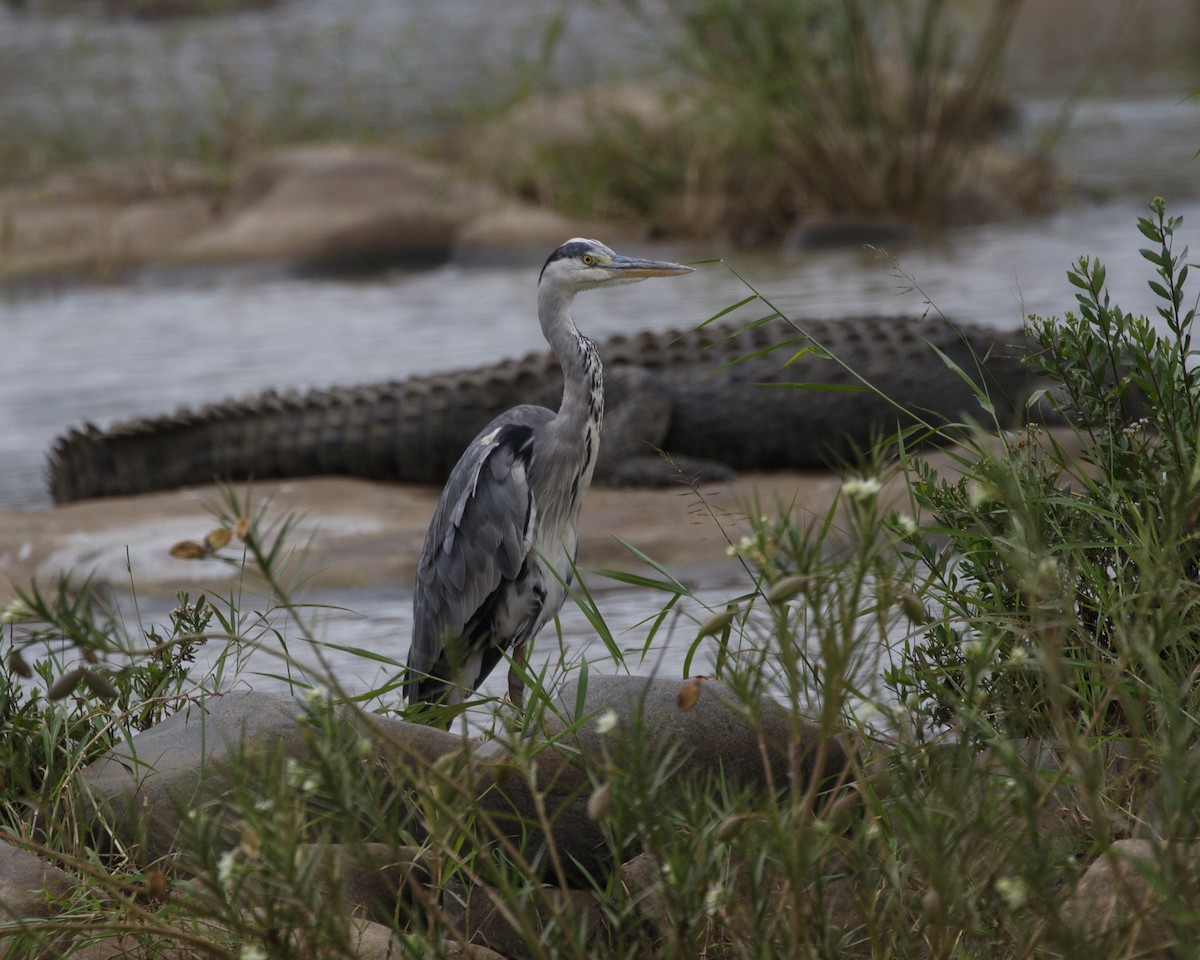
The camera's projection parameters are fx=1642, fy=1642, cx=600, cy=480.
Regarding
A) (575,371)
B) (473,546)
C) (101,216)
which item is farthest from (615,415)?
(101,216)

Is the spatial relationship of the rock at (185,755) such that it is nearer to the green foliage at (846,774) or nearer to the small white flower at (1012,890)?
the green foliage at (846,774)

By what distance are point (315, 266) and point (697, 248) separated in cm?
293

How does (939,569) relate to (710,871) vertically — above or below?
above

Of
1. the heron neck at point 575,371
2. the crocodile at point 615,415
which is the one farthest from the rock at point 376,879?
the crocodile at point 615,415

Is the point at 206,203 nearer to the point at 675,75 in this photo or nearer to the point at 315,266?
the point at 315,266

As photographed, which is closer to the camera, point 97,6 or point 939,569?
point 939,569

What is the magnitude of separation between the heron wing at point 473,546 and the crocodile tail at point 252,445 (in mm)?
2936

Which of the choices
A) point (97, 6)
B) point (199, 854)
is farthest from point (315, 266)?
point (97, 6)

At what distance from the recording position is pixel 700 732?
2.94 metres

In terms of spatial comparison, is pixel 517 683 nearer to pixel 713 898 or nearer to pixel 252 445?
pixel 713 898

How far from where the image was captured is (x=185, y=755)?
294cm

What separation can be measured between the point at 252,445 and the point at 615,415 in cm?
146

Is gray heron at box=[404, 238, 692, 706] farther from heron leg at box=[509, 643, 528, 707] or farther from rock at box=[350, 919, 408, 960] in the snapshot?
rock at box=[350, 919, 408, 960]

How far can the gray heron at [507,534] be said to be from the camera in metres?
3.54
